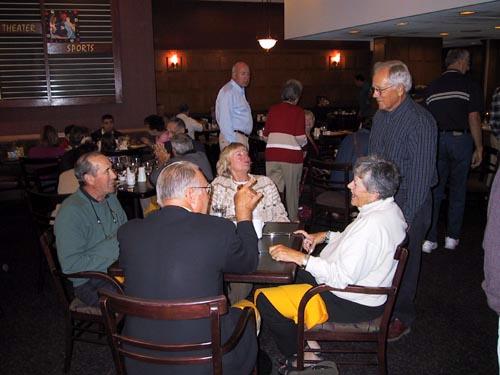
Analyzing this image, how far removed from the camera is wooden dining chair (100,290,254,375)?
165cm

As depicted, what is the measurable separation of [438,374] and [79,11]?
22.7ft

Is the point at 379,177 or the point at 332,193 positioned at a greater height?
the point at 379,177

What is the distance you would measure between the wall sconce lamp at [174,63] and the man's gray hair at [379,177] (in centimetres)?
1081

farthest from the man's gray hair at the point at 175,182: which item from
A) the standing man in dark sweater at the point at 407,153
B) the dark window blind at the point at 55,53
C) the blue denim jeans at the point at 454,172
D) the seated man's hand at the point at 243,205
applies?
the dark window blind at the point at 55,53

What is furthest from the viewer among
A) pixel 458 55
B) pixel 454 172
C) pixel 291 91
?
pixel 291 91

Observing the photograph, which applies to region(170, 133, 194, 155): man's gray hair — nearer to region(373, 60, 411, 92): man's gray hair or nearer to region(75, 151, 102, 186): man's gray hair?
region(75, 151, 102, 186): man's gray hair

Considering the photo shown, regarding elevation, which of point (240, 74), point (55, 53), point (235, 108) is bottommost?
point (235, 108)

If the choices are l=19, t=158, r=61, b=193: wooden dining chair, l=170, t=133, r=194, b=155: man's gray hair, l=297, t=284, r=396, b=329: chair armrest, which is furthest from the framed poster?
l=297, t=284, r=396, b=329: chair armrest

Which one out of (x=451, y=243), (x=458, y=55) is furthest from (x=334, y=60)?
(x=451, y=243)

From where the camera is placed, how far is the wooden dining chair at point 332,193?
14.3 ft

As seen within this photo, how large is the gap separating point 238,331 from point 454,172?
3332mm

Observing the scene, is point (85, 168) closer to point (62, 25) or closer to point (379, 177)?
point (379, 177)

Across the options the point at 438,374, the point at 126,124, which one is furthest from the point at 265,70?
the point at 438,374

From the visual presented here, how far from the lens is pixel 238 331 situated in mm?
1899
